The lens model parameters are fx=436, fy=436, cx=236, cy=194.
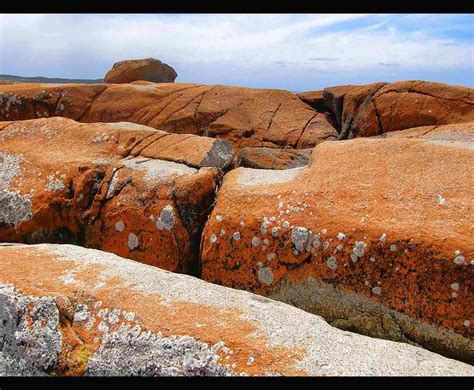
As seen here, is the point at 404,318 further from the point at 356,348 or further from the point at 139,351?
the point at 139,351

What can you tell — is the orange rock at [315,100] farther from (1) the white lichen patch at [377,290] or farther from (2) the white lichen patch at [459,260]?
(2) the white lichen patch at [459,260]

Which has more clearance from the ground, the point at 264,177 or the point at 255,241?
the point at 264,177

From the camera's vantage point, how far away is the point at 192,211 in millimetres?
9914

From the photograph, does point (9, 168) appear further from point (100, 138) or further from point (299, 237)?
point (299, 237)

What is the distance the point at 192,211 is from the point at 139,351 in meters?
4.21

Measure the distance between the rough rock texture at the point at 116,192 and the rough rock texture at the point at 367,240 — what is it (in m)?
0.79

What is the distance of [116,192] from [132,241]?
4.42 ft

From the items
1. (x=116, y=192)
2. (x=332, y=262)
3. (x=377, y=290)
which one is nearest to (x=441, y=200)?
(x=377, y=290)

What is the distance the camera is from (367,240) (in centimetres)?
787

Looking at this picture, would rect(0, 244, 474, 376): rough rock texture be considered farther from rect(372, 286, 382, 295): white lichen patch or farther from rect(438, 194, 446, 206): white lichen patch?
rect(438, 194, 446, 206): white lichen patch

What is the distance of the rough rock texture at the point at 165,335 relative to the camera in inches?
231
